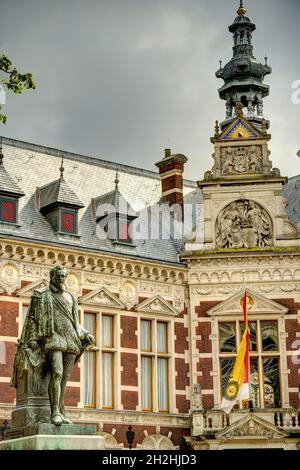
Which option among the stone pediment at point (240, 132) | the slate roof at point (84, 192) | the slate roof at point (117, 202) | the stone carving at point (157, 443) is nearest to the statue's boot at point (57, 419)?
the slate roof at point (84, 192)

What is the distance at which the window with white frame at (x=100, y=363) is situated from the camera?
3266 cm

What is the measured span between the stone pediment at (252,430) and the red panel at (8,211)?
33.7 ft

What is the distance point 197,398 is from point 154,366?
6.25 feet

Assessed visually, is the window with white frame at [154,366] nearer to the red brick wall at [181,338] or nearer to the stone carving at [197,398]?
the red brick wall at [181,338]

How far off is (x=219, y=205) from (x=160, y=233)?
2.70 m

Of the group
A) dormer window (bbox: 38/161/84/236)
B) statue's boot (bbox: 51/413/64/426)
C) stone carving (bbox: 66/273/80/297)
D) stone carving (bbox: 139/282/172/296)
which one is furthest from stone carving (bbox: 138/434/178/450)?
statue's boot (bbox: 51/413/64/426)

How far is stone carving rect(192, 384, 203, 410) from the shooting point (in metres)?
33.8

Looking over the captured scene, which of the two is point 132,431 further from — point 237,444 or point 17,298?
point 17,298

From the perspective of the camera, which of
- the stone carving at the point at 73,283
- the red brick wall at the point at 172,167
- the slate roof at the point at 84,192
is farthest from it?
the red brick wall at the point at 172,167

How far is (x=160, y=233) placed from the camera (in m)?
37.2

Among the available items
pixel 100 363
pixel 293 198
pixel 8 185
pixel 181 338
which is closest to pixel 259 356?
pixel 181 338

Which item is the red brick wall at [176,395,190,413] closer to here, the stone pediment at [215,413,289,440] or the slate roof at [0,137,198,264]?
the stone pediment at [215,413,289,440]

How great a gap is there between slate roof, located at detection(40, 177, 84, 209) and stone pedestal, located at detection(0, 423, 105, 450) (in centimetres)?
1828

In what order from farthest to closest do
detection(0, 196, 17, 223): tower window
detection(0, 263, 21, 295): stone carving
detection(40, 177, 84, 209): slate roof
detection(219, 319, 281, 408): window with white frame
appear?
detection(219, 319, 281, 408): window with white frame → detection(40, 177, 84, 209): slate roof → detection(0, 196, 17, 223): tower window → detection(0, 263, 21, 295): stone carving
